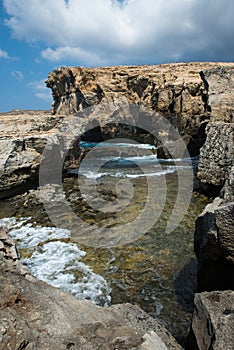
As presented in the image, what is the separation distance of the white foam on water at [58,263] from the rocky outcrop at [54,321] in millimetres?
2496

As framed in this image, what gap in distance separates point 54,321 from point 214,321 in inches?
71.4

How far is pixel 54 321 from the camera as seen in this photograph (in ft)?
7.94

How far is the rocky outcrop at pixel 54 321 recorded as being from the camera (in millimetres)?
2172

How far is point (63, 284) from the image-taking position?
5941mm

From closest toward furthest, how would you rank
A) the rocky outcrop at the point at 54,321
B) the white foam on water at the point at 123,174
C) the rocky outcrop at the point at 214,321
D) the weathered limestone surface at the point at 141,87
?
the rocky outcrop at the point at 54,321
the rocky outcrop at the point at 214,321
the white foam on water at the point at 123,174
the weathered limestone surface at the point at 141,87

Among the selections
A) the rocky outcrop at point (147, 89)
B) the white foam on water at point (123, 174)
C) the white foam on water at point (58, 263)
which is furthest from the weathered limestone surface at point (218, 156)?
the rocky outcrop at point (147, 89)

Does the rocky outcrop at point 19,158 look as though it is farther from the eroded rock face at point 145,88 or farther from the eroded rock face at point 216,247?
the eroded rock face at point 145,88

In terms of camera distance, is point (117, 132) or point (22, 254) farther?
point (117, 132)

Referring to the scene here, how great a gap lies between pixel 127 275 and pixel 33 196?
6392 mm

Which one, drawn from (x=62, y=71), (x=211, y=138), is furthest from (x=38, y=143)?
(x=62, y=71)

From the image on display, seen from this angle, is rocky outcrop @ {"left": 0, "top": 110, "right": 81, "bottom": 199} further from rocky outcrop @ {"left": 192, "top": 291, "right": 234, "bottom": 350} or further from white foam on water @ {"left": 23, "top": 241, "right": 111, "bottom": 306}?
rocky outcrop @ {"left": 192, "top": 291, "right": 234, "bottom": 350}

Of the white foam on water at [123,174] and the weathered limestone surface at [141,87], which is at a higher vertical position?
the weathered limestone surface at [141,87]

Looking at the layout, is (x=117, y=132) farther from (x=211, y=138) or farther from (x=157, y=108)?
(x=211, y=138)

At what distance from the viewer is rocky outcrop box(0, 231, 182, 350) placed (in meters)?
2.17
